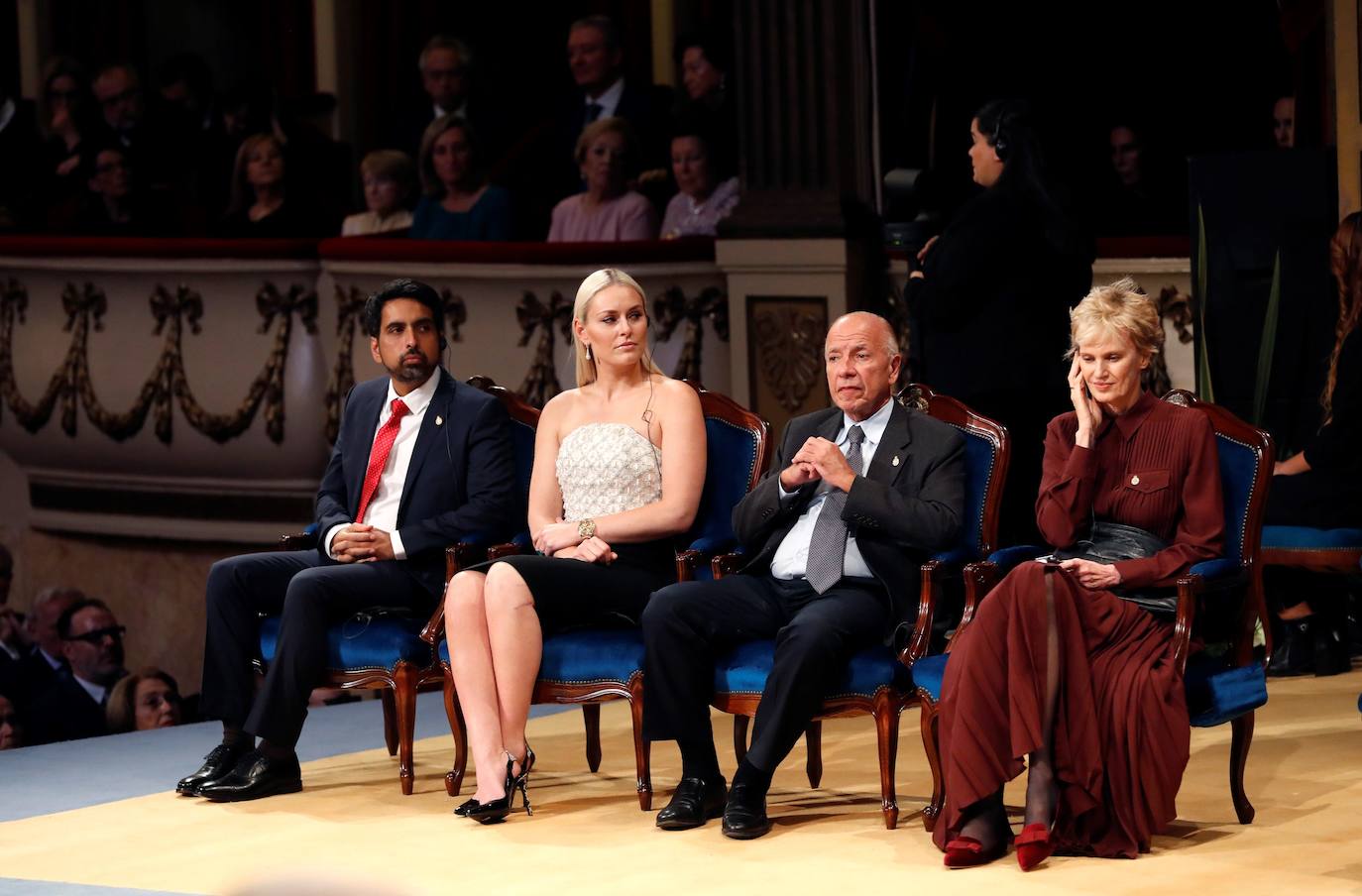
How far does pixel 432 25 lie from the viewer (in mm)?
10516

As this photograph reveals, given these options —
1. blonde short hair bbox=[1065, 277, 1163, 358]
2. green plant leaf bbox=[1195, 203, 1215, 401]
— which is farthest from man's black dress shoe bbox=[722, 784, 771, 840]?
green plant leaf bbox=[1195, 203, 1215, 401]

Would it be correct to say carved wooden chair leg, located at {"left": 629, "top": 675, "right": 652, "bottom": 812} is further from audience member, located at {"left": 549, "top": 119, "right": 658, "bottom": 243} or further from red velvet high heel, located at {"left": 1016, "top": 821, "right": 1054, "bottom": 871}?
audience member, located at {"left": 549, "top": 119, "right": 658, "bottom": 243}

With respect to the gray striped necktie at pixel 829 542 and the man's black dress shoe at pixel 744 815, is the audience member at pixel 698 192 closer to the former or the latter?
the gray striped necktie at pixel 829 542

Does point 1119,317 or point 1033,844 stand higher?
point 1119,317

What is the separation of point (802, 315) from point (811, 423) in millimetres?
2616

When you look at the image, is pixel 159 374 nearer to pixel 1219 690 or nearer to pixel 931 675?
pixel 931 675

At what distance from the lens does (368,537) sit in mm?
5270

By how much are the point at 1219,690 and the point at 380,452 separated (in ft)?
6.98

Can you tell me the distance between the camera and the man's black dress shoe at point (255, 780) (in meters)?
5.16

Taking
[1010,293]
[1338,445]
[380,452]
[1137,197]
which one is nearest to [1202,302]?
[1338,445]

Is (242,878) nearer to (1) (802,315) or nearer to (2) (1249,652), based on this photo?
(2) (1249,652)

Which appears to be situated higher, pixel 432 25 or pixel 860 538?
pixel 432 25

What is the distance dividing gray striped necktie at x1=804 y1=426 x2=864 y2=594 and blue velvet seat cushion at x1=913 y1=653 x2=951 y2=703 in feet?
1.03

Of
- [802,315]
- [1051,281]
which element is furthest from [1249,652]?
[802,315]
